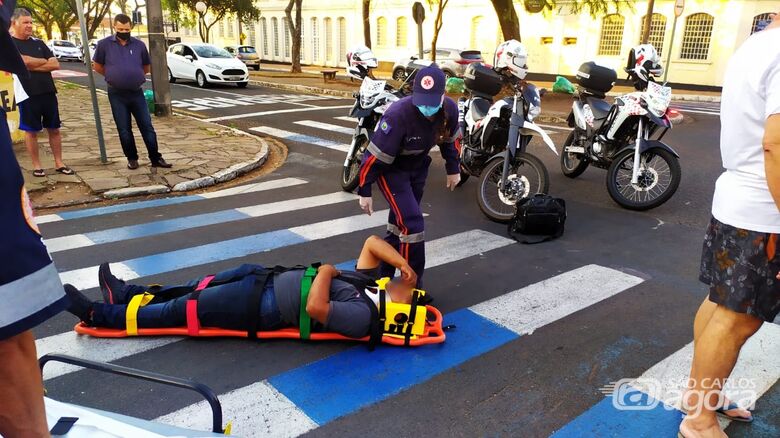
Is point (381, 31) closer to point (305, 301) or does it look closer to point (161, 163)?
point (161, 163)

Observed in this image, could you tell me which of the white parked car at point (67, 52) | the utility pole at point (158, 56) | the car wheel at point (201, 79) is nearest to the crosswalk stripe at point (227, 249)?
the utility pole at point (158, 56)

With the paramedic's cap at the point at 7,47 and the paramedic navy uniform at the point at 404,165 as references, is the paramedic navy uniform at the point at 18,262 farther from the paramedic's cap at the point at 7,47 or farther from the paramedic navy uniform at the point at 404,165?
the paramedic navy uniform at the point at 404,165

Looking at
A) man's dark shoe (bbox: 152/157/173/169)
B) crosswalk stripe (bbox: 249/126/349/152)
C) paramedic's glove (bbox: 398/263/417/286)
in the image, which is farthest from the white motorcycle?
man's dark shoe (bbox: 152/157/173/169)

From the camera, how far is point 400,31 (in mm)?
36469

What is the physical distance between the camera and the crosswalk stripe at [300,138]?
36.3 feet

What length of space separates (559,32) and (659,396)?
92.5ft

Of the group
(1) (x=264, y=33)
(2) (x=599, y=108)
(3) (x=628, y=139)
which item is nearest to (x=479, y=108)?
(2) (x=599, y=108)

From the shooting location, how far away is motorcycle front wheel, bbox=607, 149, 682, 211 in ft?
21.5

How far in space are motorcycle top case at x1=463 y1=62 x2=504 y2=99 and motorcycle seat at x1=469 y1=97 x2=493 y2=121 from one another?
0.31ft

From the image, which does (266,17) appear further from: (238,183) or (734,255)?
(734,255)

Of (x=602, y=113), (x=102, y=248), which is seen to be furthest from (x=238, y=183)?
(x=602, y=113)

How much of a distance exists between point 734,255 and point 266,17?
156 ft

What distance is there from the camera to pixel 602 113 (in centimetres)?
737

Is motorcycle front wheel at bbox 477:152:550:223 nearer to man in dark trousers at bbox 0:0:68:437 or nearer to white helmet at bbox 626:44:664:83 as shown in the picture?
white helmet at bbox 626:44:664:83
